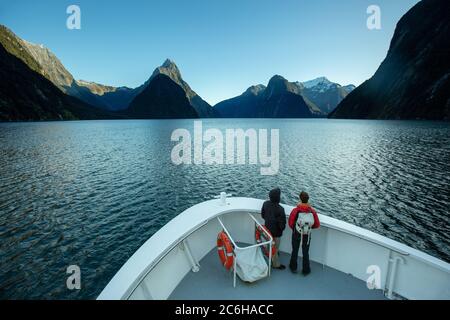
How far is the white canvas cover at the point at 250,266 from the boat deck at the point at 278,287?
308mm

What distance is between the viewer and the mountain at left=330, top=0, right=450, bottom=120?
107938mm

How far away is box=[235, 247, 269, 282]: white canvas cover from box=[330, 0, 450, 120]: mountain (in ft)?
471

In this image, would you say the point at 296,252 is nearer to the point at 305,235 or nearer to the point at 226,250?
the point at 305,235

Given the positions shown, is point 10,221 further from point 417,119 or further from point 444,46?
point 444,46

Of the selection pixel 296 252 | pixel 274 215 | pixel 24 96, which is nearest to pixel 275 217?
pixel 274 215

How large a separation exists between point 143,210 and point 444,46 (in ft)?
554

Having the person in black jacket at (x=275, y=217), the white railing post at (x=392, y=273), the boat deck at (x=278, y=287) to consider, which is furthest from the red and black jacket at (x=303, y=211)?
the white railing post at (x=392, y=273)

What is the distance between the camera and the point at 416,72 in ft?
389

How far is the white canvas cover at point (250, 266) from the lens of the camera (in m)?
5.54

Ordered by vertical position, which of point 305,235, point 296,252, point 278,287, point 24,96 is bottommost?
point 278,287

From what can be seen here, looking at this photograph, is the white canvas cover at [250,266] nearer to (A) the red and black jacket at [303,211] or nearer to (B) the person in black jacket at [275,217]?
(B) the person in black jacket at [275,217]

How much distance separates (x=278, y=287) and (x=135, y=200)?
1742cm

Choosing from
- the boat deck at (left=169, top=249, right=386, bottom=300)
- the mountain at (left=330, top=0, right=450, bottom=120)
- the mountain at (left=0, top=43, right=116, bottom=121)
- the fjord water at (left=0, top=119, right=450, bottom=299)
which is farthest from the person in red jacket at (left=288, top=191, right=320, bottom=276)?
the mountain at (left=0, top=43, right=116, bottom=121)

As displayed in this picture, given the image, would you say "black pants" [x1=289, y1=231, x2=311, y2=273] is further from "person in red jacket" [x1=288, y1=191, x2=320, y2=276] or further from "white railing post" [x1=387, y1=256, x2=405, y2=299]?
"white railing post" [x1=387, y1=256, x2=405, y2=299]
